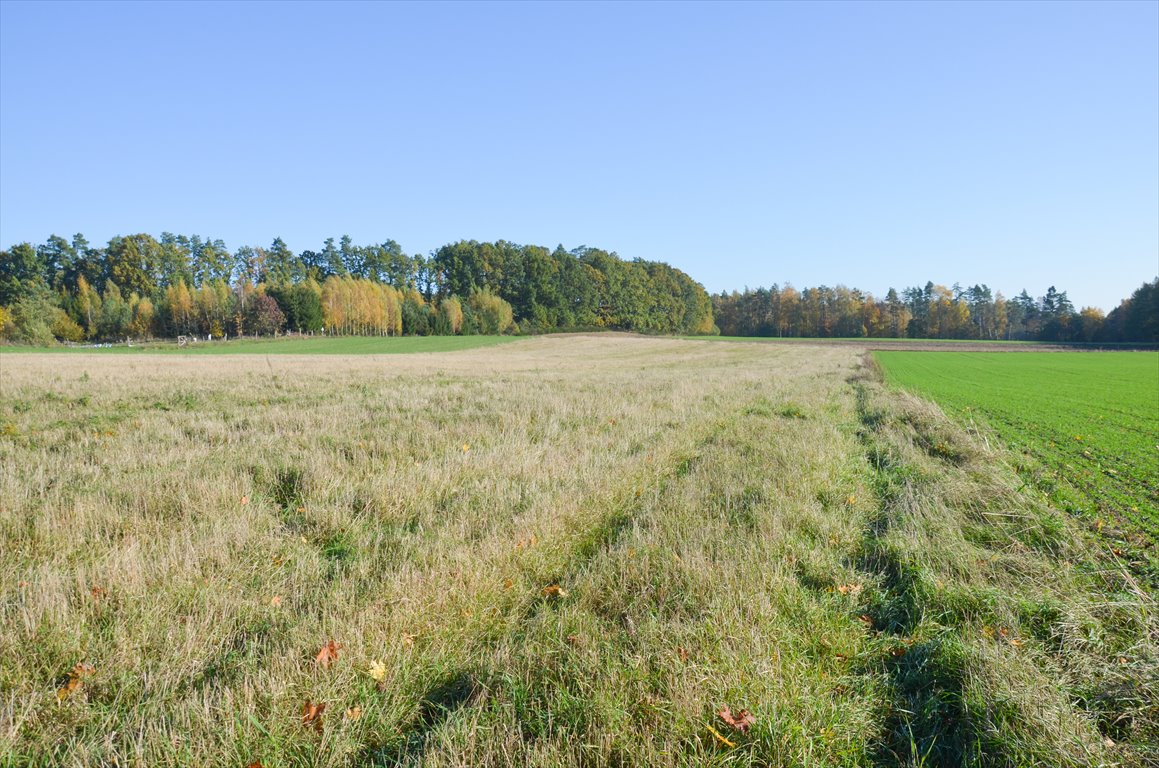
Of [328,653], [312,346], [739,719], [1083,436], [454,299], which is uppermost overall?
[454,299]

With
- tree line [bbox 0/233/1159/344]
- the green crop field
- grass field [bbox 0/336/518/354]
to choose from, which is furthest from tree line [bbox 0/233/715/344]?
the green crop field

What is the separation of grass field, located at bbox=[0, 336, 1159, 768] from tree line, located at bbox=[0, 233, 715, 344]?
99.2 metres

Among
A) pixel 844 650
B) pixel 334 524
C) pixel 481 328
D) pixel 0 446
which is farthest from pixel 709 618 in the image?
pixel 481 328

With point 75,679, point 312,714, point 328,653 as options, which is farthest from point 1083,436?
point 75,679

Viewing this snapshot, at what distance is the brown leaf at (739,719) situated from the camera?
9.56ft

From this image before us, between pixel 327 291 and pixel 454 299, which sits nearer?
pixel 327 291

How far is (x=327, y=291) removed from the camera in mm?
101938

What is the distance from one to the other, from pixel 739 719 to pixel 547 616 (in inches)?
58.8

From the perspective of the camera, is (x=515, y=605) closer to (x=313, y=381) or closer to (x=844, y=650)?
(x=844, y=650)

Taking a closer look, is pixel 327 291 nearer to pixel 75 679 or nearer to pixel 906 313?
pixel 75 679

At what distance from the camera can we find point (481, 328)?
370ft

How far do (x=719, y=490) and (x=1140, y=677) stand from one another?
13.3 feet

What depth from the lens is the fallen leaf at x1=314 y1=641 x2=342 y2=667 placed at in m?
3.30

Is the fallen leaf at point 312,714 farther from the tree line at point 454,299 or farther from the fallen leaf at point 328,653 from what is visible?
the tree line at point 454,299
